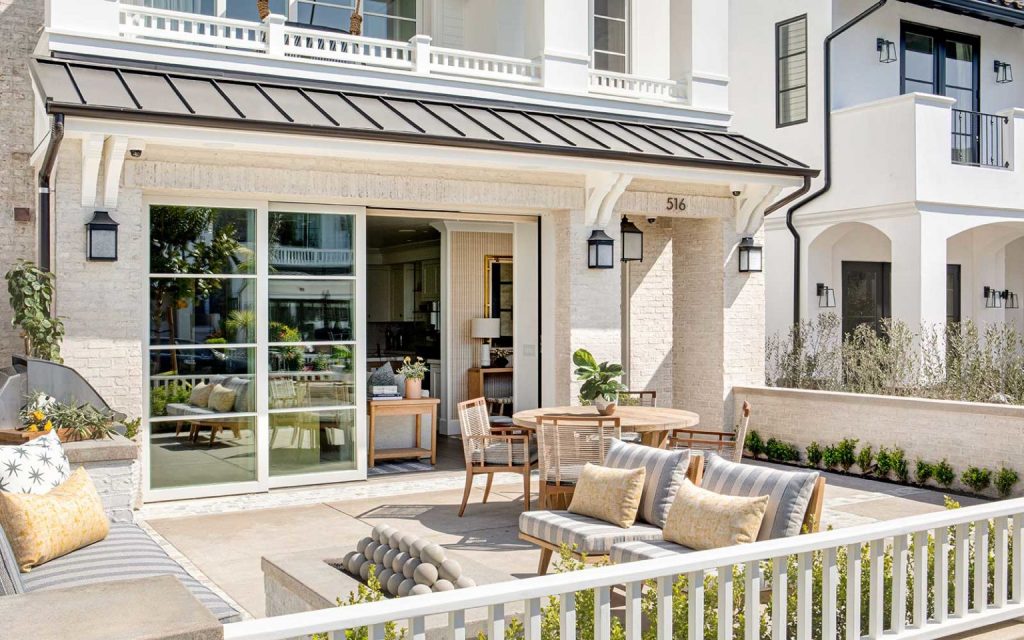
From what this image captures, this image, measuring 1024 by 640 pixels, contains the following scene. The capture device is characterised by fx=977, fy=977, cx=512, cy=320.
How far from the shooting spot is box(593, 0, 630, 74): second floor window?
43.8 feet

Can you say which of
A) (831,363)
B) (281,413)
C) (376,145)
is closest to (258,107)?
(376,145)

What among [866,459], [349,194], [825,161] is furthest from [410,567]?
[825,161]

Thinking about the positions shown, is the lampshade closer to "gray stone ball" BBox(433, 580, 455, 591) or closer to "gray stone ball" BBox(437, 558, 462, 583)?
"gray stone ball" BBox(437, 558, 462, 583)

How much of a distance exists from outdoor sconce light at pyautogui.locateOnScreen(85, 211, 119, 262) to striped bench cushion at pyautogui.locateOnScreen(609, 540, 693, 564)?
18.1ft

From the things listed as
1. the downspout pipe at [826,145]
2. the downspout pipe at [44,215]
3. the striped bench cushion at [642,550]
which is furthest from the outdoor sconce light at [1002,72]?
the downspout pipe at [44,215]

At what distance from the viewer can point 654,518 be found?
6070 millimetres

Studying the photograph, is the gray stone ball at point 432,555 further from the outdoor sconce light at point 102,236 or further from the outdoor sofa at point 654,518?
the outdoor sconce light at point 102,236

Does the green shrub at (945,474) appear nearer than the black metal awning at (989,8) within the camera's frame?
Yes

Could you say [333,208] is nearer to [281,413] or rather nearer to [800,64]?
[281,413]

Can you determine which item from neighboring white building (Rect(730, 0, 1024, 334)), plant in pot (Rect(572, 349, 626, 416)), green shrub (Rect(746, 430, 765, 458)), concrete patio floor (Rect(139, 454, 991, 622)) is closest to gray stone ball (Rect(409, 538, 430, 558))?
concrete patio floor (Rect(139, 454, 991, 622))

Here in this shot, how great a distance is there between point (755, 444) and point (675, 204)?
3.15 m

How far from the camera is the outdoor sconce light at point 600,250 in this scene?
11344mm

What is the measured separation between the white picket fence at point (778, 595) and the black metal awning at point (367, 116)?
547 centimetres

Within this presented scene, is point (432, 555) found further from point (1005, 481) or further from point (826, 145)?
point (826, 145)
